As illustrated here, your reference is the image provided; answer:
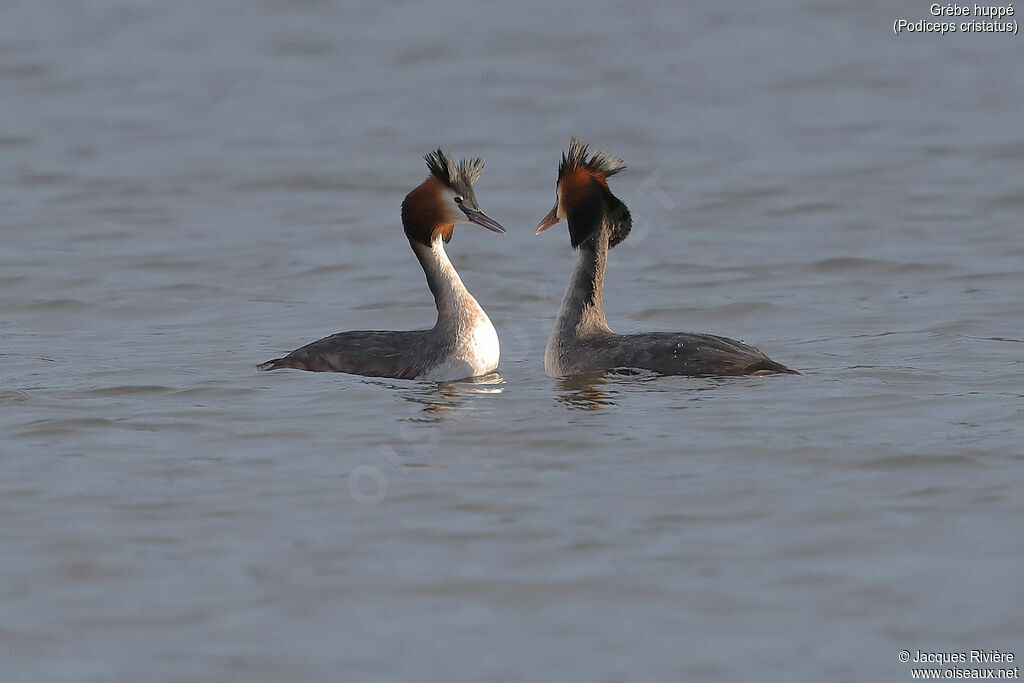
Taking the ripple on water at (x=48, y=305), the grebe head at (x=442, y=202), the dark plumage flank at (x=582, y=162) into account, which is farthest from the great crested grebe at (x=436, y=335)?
the ripple on water at (x=48, y=305)

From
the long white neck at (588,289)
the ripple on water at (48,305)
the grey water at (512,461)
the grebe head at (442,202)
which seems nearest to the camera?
the grey water at (512,461)

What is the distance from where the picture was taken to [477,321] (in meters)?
12.5

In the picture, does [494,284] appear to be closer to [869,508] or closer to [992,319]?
[992,319]

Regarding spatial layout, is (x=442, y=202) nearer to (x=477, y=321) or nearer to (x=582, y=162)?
(x=477, y=321)

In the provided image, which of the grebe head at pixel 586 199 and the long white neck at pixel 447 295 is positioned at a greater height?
the grebe head at pixel 586 199

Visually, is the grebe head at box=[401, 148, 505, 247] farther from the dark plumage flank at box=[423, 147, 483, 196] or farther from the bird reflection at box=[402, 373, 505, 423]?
the bird reflection at box=[402, 373, 505, 423]

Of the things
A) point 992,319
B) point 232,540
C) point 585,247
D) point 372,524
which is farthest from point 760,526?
point 992,319

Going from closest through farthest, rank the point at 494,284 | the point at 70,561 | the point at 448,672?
the point at 448,672
the point at 70,561
the point at 494,284

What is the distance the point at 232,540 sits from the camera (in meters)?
8.28

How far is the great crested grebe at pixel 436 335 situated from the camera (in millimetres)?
12258

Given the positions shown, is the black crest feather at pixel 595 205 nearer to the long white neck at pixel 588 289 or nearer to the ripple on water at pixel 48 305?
the long white neck at pixel 588 289

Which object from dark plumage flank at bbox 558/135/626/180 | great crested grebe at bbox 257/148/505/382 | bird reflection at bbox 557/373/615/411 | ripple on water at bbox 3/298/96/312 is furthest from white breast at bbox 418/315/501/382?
ripple on water at bbox 3/298/96/312

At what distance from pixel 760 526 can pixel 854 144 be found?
16111 mm

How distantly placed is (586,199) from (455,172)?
958mm
